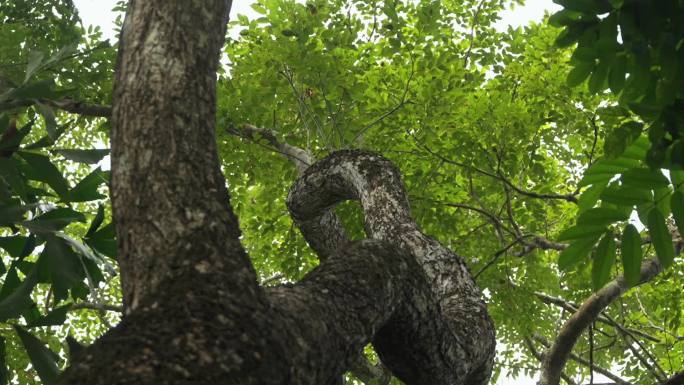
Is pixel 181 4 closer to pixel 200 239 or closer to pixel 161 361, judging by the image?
pixel 200 239

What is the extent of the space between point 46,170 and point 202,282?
1.77 metres

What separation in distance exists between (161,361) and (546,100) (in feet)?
22.3

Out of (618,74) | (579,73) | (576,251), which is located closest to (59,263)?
(576,251)

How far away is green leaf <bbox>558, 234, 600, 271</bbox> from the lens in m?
2.55

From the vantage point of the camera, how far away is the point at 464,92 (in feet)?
25.1

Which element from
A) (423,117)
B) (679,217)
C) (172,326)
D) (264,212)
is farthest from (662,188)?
(264,212)

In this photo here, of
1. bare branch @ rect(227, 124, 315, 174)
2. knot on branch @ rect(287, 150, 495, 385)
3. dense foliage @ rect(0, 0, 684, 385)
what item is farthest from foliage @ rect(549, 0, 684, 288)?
bare branch @ rect(227, 124, 315, 174)

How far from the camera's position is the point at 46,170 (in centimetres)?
347

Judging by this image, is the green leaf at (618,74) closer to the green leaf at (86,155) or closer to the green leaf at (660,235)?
the green leaf at (660,235)

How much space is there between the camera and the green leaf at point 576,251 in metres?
2.55

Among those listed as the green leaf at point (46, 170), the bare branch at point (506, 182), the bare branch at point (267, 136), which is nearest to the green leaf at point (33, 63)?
the green leaf at point (46, 170)

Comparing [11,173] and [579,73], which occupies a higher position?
[579,73]

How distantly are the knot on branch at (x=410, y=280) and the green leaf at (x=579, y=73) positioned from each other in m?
0.93

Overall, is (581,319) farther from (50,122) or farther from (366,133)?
(50,122)
